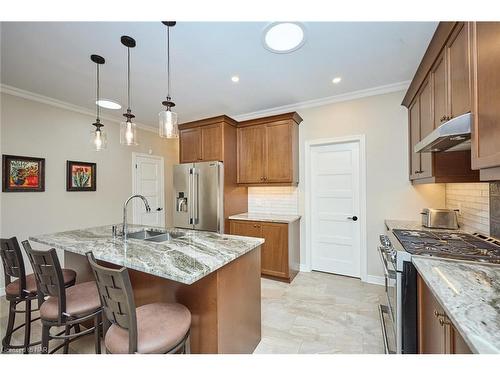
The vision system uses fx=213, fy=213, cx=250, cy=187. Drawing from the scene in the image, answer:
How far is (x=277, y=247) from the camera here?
3.18 metres

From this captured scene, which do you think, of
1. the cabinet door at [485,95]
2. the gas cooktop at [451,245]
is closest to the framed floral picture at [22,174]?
the gas cooktop at [451,245]

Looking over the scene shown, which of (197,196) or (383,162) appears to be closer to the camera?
(383,162)

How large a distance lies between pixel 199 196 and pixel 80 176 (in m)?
2.01

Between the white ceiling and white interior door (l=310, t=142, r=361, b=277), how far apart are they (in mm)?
928

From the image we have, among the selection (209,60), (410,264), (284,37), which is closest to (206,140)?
(209,60)

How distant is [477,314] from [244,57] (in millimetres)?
2540

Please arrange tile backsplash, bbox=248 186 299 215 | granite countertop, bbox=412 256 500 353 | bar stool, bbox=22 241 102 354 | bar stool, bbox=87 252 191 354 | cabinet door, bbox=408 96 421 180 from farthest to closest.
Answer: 1. tile backsplash, bbox=248 186 299 215
2. cabinet door, bbox=408 96 421 180
3. bar stool, bbox=22 241 102 354
4. bar stool, bbox=87 252 191 354
5. granite countertop, bbox=412 256 500 353

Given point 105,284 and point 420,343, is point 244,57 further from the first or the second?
point 420,343

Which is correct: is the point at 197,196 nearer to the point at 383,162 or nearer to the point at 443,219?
the point at 383,162

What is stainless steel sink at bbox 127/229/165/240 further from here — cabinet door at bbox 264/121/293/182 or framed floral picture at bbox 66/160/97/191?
framed floral picture at bbox 66/160/97/191

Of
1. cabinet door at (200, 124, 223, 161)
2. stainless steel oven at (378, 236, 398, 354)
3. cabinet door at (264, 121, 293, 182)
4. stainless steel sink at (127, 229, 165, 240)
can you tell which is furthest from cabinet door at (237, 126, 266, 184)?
stainless steel oven at (378, 236, 398, 354)

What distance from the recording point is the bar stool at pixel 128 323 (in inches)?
39.4

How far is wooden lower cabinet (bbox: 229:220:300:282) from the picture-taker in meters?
3.12
